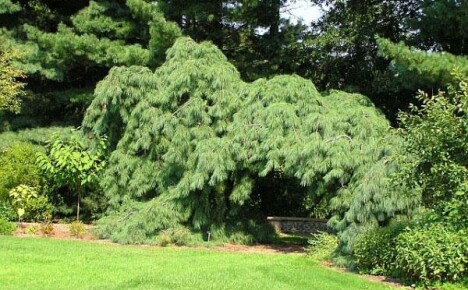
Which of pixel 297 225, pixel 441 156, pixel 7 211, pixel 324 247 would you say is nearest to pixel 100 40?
pixel 7 211

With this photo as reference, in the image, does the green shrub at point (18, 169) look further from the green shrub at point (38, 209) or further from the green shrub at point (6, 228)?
the green shrub at point (6, 228)

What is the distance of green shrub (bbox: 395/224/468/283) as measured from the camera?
25.1 ft

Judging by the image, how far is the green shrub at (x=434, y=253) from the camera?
765 cm

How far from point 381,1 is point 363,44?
1.71 meters

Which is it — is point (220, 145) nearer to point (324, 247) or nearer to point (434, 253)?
point (324, 247)

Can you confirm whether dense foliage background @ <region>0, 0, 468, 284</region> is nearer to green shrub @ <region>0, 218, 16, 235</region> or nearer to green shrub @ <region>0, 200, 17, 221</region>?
green shrub @ <region>0, 200, 17, 221</region>

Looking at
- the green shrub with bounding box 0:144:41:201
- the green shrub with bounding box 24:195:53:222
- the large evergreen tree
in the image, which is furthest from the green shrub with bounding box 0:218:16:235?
the large evergreen tree

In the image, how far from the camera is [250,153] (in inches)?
478

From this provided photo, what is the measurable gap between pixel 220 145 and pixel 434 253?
5837 millimetres

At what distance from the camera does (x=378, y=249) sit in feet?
29.3

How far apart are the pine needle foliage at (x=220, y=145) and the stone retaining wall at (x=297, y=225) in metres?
2.92

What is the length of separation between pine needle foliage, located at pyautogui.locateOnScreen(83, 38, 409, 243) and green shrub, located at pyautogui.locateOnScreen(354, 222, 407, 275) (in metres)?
0.45

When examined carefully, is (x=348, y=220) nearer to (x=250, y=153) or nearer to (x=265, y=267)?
(x=265, y=267)

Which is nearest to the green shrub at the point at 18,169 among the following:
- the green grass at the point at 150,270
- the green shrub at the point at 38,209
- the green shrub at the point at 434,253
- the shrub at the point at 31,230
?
the green shrub at the point at 38,209
